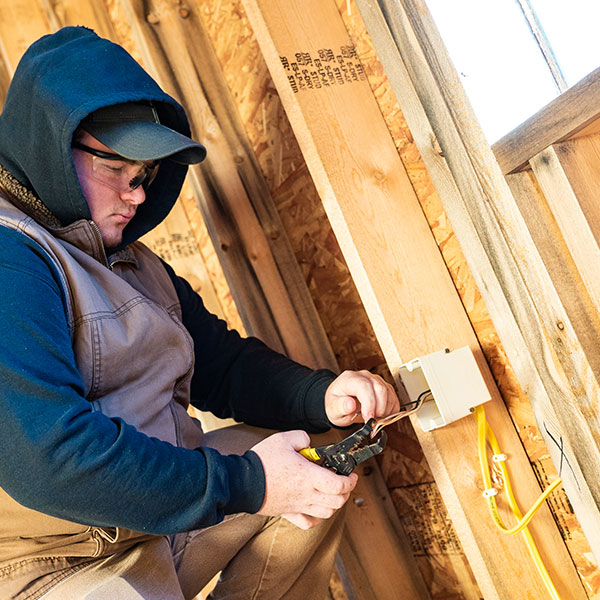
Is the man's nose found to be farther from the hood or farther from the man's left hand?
the man's left hand

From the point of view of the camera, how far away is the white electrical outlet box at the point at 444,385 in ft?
4.62

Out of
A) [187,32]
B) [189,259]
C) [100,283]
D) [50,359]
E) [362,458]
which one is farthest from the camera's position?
[189,259]

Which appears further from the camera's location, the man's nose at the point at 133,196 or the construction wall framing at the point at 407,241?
the man's nose at the point at 133,196

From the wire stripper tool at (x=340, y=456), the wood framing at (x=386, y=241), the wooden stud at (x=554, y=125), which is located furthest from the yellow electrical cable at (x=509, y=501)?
the wooden stud at (x=554, y=125)

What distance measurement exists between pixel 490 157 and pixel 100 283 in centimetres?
76

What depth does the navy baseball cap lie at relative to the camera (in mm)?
1372

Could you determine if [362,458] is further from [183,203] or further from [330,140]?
[183,203]

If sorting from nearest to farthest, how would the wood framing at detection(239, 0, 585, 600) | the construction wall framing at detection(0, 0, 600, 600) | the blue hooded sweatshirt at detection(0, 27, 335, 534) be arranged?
the blue hooded sweatshirt at detection(0, 27, 335, 534), the construction wall framing at detection(0, 0, 600, 600), the wood framing at detection(239, 0, 585, 600)

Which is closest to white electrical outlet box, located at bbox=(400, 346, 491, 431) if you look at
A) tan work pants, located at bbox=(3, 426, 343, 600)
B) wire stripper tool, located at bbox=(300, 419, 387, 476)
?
wire stripper tool, located at bbox=(300, 419, 387, 476)

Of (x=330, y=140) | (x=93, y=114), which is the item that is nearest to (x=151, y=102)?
(x=93, y=114)

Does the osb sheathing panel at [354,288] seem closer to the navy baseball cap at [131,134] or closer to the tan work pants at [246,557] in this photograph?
the tan work pants at [246,557]

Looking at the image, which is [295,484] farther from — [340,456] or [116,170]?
[116,170]

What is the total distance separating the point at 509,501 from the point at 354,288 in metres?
0.69

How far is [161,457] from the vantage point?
112 cm
